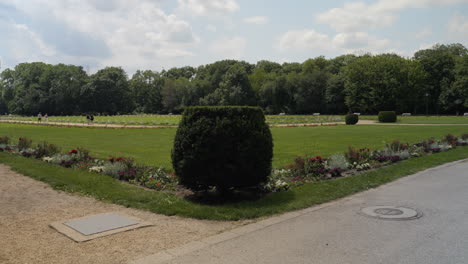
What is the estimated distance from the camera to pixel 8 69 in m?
110

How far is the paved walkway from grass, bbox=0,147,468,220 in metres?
A: 0.49

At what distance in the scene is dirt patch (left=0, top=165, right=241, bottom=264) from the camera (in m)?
4.52

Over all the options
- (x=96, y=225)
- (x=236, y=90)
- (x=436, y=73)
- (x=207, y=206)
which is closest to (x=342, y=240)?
(x=207, y=206)

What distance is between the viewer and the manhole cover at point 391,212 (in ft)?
19.9

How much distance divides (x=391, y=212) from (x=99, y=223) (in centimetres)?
496

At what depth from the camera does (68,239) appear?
16.7 feet

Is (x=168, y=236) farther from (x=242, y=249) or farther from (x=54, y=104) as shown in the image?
(x=54, y=104)

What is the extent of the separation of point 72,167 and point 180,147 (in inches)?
242

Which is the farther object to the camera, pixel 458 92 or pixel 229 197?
pixel 458 92

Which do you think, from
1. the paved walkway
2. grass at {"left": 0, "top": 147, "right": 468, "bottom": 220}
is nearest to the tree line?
grass at {"left": 0, "top": 147, "right": 468, "bottom": 220}

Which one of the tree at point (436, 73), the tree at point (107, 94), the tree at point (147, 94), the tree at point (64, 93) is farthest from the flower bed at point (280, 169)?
the tree at point (147, 94)

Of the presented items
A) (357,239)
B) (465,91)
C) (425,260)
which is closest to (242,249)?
(357,239)

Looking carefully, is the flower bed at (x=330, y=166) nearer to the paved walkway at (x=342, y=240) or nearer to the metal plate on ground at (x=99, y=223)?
the paved walkway at (x=342, y=240)

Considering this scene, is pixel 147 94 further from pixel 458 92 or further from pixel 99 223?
pixel 99 223
